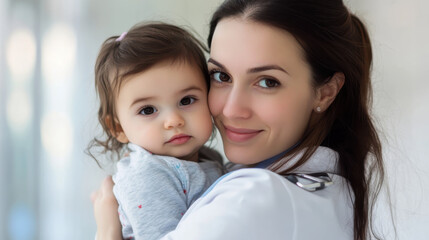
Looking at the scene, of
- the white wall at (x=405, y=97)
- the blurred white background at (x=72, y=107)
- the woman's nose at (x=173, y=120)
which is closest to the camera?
the woman's nose at (x=173, y=120)

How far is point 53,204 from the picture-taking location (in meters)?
2.48

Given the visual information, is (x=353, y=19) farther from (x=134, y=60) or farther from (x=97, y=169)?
(x=97, y=169)

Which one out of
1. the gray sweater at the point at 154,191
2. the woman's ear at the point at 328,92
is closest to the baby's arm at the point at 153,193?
the gray sweater at the point at 154,191

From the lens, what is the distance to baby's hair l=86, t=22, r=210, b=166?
4.78 ft

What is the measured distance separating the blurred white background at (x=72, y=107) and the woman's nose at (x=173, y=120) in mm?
1132

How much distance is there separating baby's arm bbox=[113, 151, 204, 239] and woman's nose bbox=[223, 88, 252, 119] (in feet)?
0.72

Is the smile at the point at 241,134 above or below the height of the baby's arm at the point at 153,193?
above

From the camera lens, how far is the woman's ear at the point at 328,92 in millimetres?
1498

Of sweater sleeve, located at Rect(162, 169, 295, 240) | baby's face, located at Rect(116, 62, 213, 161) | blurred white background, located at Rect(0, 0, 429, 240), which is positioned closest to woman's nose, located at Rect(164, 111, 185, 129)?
baby's face, located at Rect(116, 62, 213, 161)

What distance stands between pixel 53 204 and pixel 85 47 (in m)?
0.86

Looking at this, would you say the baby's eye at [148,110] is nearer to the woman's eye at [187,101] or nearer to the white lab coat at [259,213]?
the woman's eye at [187,101]

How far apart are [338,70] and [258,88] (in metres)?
0.27

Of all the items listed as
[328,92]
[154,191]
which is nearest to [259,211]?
[154,191]

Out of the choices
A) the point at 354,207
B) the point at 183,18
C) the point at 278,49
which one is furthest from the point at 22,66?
the point at 354,207
